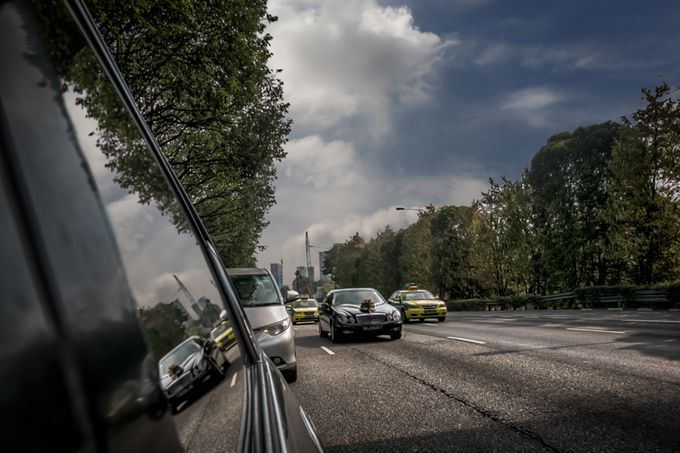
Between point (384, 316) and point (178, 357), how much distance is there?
1199 cm

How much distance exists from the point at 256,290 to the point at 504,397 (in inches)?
172

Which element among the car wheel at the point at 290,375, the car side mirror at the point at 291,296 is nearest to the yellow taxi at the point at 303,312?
the car side mirror at the point at 291,296

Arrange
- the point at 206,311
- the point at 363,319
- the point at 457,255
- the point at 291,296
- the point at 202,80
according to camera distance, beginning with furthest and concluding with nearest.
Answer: the point at 457,255 → the point at 363,319 → the point at 202,80 → the point at 291,296 → the point at 206,311

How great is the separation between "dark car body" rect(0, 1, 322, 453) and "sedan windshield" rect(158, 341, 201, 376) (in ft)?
0.07

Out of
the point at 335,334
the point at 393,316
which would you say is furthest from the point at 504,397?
the point at 335,334

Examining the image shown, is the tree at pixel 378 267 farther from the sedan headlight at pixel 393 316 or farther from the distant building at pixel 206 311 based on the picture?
the distant building at pixel 206 311

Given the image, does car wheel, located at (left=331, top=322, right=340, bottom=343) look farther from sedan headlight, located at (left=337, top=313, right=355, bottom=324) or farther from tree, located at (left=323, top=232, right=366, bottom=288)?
tree, located at (left=323, top=232, right=366, bottom=288)

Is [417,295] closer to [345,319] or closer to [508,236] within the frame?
[345,319]

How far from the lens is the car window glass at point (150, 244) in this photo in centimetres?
63

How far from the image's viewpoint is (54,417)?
15.3 inches

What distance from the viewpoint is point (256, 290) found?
831 centimetres

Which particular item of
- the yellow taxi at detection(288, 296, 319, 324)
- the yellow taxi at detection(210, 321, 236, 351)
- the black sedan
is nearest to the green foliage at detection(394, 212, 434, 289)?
the yellow taxi at detection(288, 296, 319, 324)

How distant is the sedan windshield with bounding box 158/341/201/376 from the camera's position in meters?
0.68

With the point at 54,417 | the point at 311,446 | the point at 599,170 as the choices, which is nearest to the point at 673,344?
the point at 311,446
